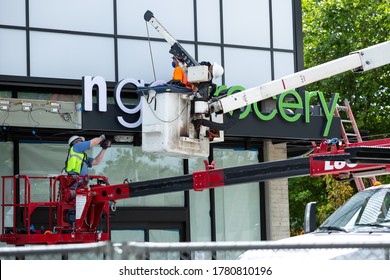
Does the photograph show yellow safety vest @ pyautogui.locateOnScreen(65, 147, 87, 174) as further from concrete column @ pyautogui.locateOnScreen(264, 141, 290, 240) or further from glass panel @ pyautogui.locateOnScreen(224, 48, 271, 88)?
concrete column @ pyautogui.locateOnScreen(264, 141, 290, 240)

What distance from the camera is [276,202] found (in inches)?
890

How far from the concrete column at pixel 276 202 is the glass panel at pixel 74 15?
4.83 meters

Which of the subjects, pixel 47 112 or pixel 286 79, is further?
pixel 47 112

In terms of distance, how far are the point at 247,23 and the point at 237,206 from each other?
4.18 m

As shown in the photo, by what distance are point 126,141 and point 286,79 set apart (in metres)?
5.47

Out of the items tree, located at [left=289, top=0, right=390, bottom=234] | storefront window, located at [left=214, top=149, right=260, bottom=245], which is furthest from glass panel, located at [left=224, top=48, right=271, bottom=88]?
tree, located at [left=289, top=0, right=390, bottom=234]

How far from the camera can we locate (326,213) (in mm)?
35688

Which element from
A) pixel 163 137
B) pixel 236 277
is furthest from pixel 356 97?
pixel 236 277

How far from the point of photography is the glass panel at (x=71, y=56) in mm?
19469

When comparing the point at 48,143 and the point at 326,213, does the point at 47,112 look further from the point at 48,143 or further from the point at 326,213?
the point at 326,213

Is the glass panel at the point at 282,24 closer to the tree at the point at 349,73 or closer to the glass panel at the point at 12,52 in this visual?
the glass panel at the point at 12,52

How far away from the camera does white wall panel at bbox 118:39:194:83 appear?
20.5m

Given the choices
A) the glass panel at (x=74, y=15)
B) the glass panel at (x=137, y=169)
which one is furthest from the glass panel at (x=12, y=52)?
the glass panel at (x=137, y=169)

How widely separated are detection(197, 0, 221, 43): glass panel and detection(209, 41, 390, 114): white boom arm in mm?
5751
